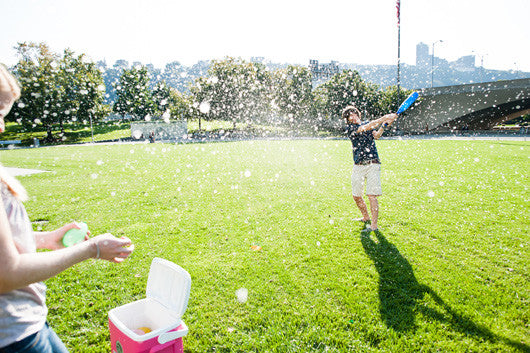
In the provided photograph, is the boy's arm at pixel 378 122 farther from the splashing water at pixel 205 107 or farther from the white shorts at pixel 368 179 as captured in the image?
the splashing water at pixel 205 107

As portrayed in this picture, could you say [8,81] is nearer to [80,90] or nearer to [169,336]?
[169,336]

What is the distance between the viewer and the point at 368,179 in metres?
5.64

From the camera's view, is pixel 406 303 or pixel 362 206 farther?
pixel 362 206

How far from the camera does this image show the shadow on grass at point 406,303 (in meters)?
3.02

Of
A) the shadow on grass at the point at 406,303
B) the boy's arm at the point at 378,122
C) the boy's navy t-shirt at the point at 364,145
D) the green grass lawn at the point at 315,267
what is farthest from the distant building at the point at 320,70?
the shadow on grass at the point at 406,303

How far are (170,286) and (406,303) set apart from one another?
2766 millimetres

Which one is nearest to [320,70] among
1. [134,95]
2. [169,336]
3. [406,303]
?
[134,95]

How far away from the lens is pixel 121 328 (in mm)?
1871

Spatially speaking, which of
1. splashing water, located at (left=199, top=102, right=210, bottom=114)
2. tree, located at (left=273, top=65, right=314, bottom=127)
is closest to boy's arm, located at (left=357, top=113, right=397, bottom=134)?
splashing water, located at (left=199, top=102, right=210, bottom=114)

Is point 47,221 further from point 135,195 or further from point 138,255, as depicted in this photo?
point 138,255

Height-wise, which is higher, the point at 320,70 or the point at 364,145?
the point at 320,70

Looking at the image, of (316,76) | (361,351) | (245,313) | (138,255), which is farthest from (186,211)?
(316,76)

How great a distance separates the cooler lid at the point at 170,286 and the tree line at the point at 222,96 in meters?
45.0

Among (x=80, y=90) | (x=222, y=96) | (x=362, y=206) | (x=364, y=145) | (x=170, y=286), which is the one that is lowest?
(x=362, y=206)
